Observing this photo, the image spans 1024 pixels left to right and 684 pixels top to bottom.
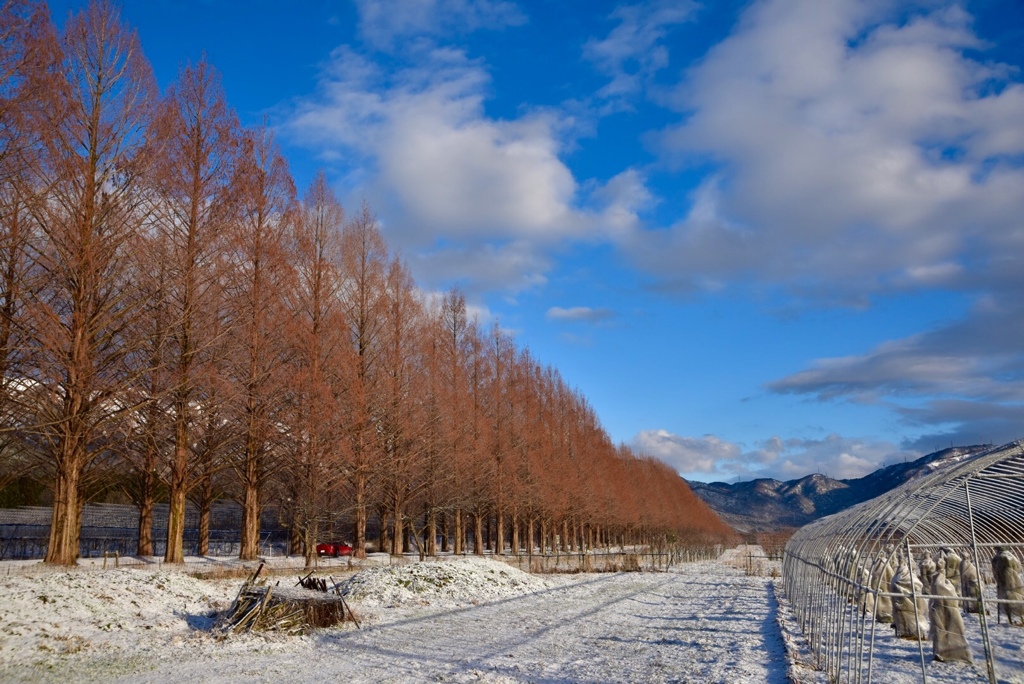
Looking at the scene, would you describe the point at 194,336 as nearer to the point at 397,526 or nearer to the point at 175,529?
the point at 175,529

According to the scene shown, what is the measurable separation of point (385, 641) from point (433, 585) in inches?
263

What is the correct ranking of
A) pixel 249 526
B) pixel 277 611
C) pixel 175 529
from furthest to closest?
pixel 249 526 < pixel 175 529 < pixel 277 611

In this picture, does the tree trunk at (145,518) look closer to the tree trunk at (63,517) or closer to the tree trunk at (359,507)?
the tree trunk at (359,507)

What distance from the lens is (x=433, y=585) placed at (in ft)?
64.2

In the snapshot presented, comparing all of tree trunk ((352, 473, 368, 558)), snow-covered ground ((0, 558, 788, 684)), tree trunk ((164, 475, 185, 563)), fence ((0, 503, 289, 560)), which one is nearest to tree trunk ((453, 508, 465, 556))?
tree trunk ((352, 473, 368, 558))

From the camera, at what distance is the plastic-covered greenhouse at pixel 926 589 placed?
369 inches

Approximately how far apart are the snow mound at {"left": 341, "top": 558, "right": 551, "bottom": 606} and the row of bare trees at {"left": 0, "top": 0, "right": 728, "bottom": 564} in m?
4.44

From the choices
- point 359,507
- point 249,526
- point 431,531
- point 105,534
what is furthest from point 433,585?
point 105,534

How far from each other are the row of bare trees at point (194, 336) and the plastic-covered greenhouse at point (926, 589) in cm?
1443

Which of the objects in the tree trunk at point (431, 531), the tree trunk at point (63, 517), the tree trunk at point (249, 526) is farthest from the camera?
the tree trunk at point (431, 531)

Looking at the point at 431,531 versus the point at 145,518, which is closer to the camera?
the point at 145,518

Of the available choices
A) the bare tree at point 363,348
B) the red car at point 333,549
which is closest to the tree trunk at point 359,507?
the bare tree at point 363,348

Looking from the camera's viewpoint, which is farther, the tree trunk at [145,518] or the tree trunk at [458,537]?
the tree trunk at [458,537]

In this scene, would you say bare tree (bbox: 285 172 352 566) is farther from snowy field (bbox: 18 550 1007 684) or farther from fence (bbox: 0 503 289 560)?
fence (bbox: 0 503 289 560)
